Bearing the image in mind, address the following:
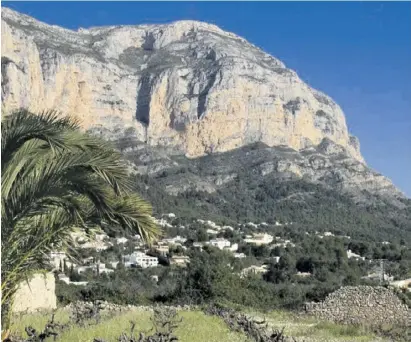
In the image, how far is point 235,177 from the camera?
6122 cm

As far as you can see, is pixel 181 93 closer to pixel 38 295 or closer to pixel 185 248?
pixel 185 248

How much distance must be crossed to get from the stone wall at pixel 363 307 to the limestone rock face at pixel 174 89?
51.7 metres

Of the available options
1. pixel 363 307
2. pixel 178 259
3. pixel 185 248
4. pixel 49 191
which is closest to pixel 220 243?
pixel 185 248

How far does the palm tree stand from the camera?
480 centimetres

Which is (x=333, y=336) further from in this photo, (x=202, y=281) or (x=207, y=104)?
(x=207, y=104)

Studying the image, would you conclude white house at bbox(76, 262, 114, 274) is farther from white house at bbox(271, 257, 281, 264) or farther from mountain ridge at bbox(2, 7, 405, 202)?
mountain ridge at bbox(2, 7, 405, 202)

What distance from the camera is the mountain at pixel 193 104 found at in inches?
2437

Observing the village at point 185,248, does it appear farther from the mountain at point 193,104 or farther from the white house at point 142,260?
the mountain at point 193,104

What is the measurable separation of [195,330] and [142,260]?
2542 cm

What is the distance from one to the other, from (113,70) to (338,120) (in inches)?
1270

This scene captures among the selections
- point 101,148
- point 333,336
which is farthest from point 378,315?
point 101,148

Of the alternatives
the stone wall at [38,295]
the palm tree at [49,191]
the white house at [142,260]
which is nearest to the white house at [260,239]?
the white house at [142,260]

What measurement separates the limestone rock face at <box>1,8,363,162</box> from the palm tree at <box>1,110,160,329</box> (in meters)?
60.8

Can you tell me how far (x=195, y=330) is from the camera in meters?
8.26
